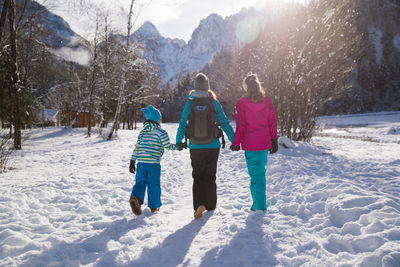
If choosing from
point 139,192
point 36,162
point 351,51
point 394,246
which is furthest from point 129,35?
point 394,246

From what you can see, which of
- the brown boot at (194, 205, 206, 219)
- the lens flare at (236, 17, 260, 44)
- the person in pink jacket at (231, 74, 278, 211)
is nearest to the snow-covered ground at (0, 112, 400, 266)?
the brown boot at (194, 205, 206, 219)

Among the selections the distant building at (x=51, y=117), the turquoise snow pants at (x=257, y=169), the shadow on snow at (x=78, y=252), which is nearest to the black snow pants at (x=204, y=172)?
the turquoise snow pants at (x=257, y=169)

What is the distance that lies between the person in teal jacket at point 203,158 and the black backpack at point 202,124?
8 centimetres

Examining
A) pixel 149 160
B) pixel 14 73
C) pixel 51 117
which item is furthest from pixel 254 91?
pixel 51 117

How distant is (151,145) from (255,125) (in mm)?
1756

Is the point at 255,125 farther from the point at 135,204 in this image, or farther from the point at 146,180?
the point at 135,204

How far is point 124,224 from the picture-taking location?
3.54 m

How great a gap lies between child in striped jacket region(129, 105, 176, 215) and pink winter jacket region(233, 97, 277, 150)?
1175 mm

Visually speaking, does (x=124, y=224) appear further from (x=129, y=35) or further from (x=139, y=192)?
(x=129, y=35)

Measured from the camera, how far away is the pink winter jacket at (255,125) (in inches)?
145

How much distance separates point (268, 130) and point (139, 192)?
2374 millimetres

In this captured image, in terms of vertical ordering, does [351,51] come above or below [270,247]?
above

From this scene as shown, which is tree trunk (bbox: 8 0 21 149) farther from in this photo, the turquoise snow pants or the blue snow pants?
the turquoise snow pants

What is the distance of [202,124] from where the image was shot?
3570mm
